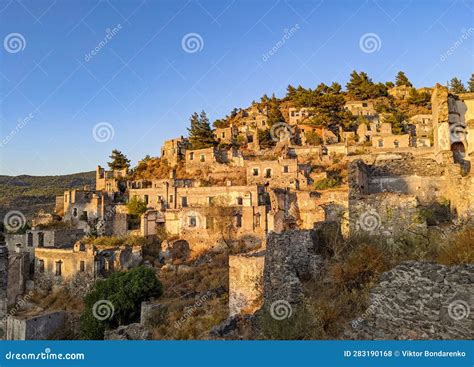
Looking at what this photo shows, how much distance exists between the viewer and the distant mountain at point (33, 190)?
4366 centimetres

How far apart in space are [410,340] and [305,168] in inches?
1108

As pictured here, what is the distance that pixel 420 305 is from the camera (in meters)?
5.68

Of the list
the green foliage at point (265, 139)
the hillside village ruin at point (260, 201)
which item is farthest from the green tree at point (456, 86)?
the green foliage at point (265, 139)

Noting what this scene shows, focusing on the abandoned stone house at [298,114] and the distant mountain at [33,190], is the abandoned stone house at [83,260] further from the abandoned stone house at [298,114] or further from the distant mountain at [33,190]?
the abandoned stone house at [298,114]

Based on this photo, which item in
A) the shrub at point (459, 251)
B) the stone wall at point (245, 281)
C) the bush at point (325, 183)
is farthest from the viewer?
the bush at point (325, 183)

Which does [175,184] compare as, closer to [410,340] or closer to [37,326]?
[37,326]

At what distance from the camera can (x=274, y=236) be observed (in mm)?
8602

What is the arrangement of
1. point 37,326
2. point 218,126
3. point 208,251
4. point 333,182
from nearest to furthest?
point 37,326 → point 208,251 → point 333,182 → point 218,126

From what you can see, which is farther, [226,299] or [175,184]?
[175,184]

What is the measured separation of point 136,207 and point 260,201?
1040 cm

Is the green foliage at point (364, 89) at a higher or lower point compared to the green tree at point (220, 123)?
higher

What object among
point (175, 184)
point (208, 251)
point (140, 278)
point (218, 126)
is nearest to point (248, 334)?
point (140, 278)

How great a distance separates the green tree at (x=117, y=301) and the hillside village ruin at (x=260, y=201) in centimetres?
250

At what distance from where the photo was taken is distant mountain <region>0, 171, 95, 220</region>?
1719 inches
